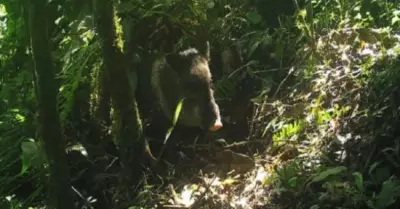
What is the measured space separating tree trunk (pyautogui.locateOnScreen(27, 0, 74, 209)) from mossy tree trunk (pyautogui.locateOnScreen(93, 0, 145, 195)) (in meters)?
0.36

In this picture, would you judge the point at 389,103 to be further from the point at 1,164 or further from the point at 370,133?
the point at 1,164

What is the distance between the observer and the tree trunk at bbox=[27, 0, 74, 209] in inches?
82.1

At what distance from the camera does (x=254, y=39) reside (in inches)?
139

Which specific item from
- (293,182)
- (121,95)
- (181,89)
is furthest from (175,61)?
(293,182)

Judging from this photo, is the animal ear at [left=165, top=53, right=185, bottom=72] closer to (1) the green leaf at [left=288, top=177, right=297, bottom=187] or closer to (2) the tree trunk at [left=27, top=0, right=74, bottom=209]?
(2) the tree trunk at [left=27, top=0, right=74, bottom=209]

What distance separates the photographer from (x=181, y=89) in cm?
315

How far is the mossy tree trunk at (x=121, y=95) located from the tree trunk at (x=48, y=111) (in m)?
0.36

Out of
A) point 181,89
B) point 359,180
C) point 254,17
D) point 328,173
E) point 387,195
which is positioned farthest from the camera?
point 254,17

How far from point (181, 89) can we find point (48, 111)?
3.70ft

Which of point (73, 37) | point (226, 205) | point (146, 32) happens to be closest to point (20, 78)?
point (73, 37)

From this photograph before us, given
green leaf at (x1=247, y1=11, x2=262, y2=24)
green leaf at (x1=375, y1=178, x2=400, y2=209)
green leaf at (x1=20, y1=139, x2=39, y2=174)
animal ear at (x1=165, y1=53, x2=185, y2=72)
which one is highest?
green leaf at (x1=247, y1=11, x2=262, y2=24)

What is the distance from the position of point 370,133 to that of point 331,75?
682mm

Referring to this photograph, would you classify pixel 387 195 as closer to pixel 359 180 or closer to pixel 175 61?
pixel 359 180

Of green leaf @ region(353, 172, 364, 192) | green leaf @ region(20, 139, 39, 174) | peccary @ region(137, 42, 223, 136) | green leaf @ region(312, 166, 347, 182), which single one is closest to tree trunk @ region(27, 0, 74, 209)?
green leaf @ region(20, 139, 39, 174)
